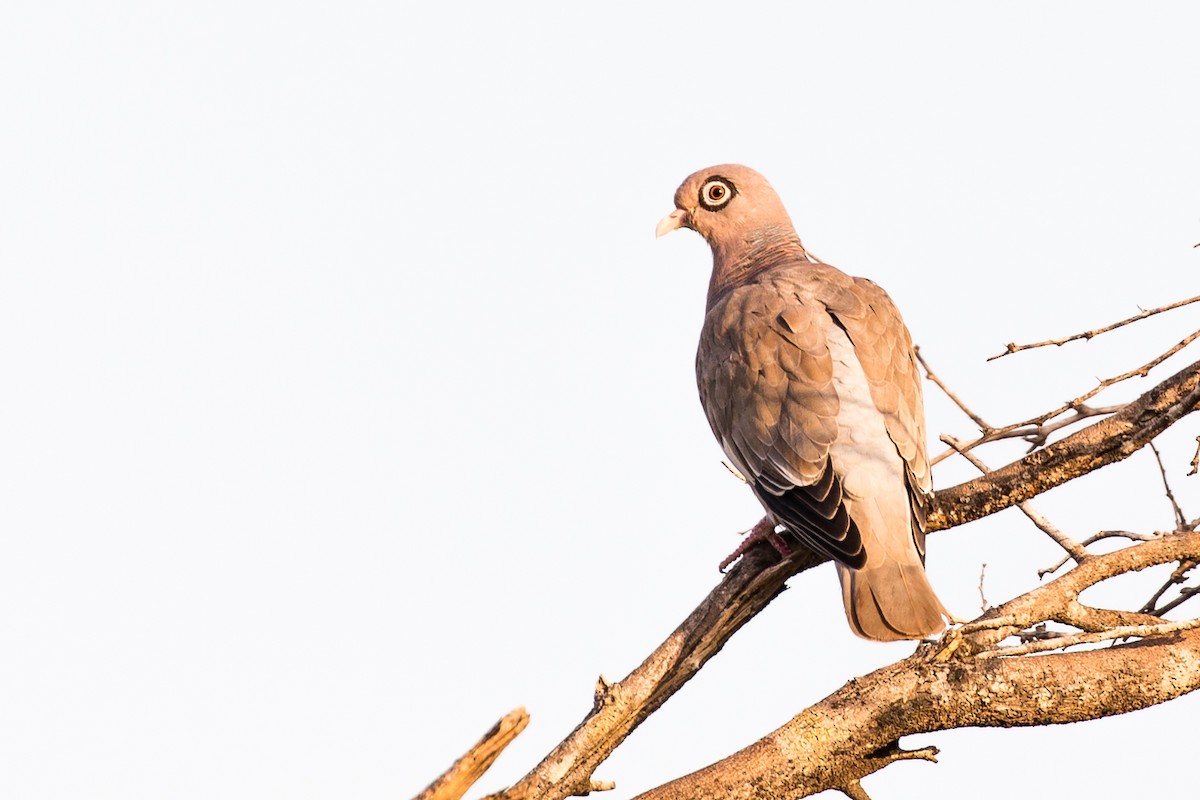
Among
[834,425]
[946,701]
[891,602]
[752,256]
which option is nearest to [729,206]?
[752,256]

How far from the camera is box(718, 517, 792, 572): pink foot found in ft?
13.6

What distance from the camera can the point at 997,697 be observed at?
3008 millimetres

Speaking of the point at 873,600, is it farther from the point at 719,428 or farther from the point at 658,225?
the point at 658,225

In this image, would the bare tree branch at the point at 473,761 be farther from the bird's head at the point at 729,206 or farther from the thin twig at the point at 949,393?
the bird's head at the point at 729,206

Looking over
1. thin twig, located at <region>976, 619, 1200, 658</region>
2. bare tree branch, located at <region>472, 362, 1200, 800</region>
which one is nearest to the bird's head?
bare tree branch, located at <region>472, 362, 1200, 800</region>


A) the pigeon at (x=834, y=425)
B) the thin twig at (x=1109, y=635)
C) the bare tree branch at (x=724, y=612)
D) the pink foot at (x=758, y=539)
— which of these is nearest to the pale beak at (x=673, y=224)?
the pigeon at (x=834, y=425)

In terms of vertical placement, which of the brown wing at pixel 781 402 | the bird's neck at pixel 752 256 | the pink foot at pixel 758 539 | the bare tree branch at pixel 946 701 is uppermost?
the bird's neck at pixel 752 256

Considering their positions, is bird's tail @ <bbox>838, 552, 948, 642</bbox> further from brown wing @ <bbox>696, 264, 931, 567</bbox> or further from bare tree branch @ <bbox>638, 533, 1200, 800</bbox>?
bare tree branch @ <bbox>638, 533, 1200, 800</bbox>

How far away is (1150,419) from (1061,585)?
0.48 metres

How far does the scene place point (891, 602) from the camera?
12.7ft

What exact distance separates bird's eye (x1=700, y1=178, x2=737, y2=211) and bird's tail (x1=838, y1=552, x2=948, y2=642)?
113 inches

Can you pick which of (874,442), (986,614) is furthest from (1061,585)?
(874,442)

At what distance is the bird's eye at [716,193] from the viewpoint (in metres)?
6.41

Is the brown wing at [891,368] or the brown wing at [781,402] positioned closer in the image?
the brown wing at [781,402]
